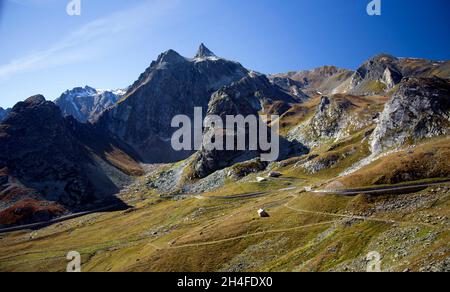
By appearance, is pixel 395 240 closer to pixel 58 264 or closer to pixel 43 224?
pixel 58 264

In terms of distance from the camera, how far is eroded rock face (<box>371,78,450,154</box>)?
126000 millimetres

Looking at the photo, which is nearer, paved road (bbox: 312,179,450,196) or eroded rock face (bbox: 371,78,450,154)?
paved road (bbox: 312,179,450,196)

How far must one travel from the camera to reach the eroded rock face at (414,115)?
126 metres

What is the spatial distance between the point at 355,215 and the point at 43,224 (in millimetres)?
169765

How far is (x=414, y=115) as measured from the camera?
448ft

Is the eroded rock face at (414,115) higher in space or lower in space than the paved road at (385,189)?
higher

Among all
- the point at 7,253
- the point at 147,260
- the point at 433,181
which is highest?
the point at 433,181

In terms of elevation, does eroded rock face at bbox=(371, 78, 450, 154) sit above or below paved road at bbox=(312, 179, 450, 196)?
above

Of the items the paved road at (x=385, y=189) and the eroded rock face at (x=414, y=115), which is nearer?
the paved road at (x=385, y=189)

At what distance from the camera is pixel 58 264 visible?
368ft

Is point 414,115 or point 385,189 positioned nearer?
point 385,189

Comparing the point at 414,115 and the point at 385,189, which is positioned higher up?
the point at 414,115
